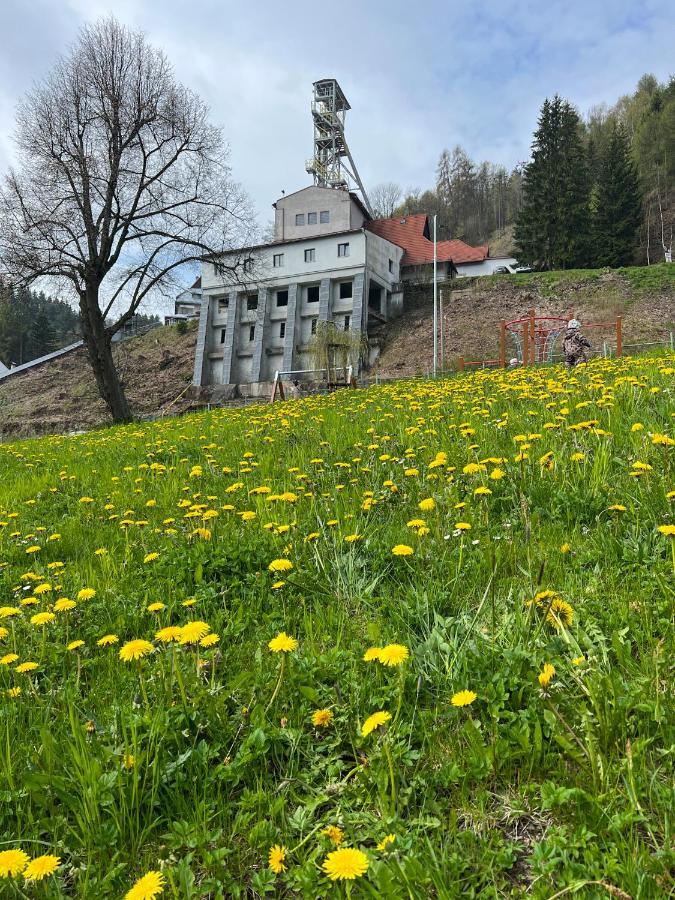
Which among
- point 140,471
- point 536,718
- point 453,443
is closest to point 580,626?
point 536,718

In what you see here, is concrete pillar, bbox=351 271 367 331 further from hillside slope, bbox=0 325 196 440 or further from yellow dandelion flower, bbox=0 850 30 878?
yellow dandelion flower, bbox=0 850 30 878

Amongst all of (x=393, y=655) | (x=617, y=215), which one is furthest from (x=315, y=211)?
(x=393, y=655)

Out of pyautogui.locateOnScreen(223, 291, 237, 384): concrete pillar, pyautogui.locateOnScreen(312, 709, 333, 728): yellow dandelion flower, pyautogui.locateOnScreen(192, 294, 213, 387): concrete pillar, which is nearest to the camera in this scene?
pyautogui.locateOnScreen(312, 709, 333, 728): yellow dandelion flower

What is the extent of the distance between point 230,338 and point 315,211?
11.8 m

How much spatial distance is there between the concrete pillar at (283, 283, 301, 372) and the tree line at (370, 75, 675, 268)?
20.3m

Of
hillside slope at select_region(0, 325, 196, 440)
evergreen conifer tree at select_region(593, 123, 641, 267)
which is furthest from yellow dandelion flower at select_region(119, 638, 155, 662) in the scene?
evergreen conifer tree at select_region(593, 123, 641, 267)

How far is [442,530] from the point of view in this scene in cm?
274

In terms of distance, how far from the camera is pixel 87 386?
3594cm

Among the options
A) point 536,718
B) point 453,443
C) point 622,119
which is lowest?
point 536,718

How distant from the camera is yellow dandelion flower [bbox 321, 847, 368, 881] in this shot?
0.97m

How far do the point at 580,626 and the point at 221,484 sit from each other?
3.21 metres

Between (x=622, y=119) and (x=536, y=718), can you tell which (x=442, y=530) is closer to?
(x=536, y=718)

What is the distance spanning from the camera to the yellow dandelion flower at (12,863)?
105cm

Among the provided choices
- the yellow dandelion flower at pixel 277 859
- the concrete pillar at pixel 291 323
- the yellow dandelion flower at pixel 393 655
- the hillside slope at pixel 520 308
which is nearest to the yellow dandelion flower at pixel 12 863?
the yellow dandelion flower at pixel 277 859
